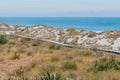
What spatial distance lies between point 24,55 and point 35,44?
7551 mm

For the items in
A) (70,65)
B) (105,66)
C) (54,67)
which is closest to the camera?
(105,66)

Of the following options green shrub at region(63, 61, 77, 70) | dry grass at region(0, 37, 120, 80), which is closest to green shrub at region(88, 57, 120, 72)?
dry grass at region(0, 37, 120, 80)

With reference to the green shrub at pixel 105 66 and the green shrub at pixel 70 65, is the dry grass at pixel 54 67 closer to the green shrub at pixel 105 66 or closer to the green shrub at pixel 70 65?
the green shrub at pixel 70 65

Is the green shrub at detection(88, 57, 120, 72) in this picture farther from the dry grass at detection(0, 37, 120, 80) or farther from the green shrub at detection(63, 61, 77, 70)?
the green shrub at detection(63, 61, 77, 70)

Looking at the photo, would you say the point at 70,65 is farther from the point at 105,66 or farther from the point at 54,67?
the point at 105,66

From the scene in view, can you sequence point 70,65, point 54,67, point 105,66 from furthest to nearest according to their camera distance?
point 70,65 < point 54,67 < point 105,66

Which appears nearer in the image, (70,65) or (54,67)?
(54,67)

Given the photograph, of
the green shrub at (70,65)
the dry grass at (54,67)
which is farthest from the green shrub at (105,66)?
the green shrub at (70,65)

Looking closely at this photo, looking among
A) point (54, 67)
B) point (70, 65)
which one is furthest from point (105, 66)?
point (54, 67)

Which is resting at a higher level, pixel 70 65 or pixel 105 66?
pixel 105 66

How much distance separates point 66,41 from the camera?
101ft

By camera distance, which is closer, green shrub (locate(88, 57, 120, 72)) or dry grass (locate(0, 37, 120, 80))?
dry grass (locate(0, 37, 120, 80))

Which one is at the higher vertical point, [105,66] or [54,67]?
[105,66]

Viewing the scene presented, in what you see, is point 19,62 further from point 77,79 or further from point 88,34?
point 88,34
